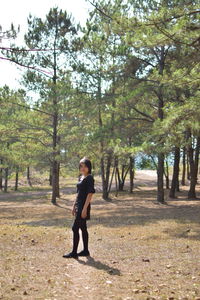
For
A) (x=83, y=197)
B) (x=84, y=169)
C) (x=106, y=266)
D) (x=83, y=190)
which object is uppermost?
(x=84, y=169)

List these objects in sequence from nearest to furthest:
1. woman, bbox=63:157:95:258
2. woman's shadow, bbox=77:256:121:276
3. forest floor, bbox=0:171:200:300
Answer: forest floor, bbox=0:171:200:300 < woman's shadow, bbox=77:256:121:276 < woman, bbox=63:157:95:258

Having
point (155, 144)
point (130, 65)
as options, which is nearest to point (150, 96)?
point (130, 65)

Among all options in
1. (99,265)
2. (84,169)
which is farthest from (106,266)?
(84,169)

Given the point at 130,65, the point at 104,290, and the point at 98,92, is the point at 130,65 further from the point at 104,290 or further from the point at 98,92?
the point at 104,290

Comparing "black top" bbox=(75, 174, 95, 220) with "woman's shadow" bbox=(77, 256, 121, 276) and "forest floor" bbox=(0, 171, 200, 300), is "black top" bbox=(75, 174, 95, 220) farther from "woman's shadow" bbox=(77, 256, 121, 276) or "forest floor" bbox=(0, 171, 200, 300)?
"forest floor" bbox=(0, 171, 200, 300)

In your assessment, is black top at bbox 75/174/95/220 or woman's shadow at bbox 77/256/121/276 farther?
black top at bbox 75/174/95/220

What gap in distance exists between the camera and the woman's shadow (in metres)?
5.55

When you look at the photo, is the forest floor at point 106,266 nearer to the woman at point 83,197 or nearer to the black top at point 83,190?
the woman at point 83,197

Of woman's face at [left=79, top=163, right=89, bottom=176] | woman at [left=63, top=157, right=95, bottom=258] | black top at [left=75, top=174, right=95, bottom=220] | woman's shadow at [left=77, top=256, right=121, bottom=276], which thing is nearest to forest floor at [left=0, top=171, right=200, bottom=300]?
woman's shadow at [left=77, top=256, right=121, bottom=276]

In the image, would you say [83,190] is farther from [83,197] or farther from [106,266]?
[106,266]

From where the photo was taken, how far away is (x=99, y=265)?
5969 millimetres

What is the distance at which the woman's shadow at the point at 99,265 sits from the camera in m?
5.55

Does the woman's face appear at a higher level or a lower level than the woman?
higher

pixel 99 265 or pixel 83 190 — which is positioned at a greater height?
pixel 83 190
